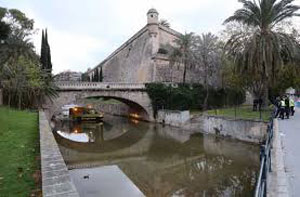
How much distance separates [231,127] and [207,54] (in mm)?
13126

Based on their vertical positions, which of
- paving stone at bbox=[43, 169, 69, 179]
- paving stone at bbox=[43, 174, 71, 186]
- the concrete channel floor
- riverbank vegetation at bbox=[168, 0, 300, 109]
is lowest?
the concrete channel floor

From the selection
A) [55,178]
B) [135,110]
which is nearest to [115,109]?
[135,110]

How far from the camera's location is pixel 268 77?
18.4 meters

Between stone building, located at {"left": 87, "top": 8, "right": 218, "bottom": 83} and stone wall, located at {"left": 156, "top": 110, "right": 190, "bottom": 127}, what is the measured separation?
7021mm

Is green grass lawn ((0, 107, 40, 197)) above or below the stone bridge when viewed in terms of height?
below

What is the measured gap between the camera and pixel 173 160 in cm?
1411

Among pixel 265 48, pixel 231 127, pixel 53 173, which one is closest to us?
pixel 53 173

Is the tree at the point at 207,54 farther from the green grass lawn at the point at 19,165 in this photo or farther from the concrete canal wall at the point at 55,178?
the concrete canal wall at the point at 55,178

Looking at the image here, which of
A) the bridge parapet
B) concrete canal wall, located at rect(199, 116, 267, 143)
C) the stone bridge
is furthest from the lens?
the bridge parapet

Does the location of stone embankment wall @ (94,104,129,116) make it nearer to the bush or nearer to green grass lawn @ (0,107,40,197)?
the bush

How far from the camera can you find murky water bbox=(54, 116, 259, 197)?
9952mm

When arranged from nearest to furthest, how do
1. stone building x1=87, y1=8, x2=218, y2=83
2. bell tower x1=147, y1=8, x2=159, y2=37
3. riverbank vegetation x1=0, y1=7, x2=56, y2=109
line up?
1. riverbank vegetation x1=0, y1=7, x2=56, y2=109
2. bell tower x1=147, y1=8, x2=159, y2=37
3. stone building x1=87, y1=8, x2=218, y2=83

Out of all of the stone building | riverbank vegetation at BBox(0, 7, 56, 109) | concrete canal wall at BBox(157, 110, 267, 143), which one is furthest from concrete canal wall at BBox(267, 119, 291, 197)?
the stone building

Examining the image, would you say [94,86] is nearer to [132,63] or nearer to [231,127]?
[231,127]
